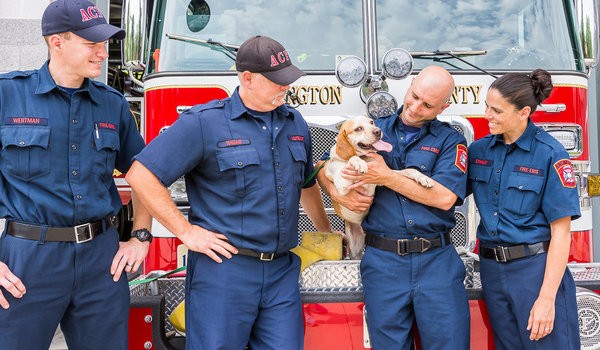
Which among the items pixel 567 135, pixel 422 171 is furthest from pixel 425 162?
pixel 567 135

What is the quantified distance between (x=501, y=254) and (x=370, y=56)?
4.61 feet

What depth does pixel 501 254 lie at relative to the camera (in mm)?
2705

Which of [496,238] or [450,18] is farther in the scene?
[450,18]

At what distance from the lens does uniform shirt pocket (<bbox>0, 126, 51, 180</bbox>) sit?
2.41 metres

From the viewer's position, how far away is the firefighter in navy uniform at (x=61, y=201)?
2.40 m

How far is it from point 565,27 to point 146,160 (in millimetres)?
2520

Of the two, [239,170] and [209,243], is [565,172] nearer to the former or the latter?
[239,170]

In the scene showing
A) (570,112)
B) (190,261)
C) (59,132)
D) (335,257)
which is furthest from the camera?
(570,112)

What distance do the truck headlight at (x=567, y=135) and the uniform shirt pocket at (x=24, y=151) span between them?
2.46 m

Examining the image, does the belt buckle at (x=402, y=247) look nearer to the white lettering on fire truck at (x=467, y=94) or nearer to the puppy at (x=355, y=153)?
the puppy at (x=355, y=153)

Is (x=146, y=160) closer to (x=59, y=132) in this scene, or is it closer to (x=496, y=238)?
(x=59, y=132)

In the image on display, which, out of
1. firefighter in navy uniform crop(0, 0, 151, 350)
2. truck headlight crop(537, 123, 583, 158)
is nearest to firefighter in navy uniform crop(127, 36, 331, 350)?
firefighter in navy uniform crop(0, 0, 151, 350)

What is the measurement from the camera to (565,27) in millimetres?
3805

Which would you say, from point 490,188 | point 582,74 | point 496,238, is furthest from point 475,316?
point 582,74
